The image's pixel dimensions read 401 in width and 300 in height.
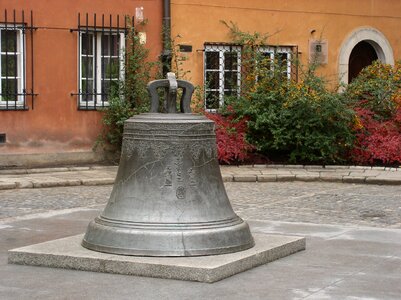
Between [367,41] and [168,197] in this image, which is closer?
[168,197]

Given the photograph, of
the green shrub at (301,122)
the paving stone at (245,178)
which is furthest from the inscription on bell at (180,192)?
the green shrub at (301,122)

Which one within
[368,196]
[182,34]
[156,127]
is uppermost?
[182,34]

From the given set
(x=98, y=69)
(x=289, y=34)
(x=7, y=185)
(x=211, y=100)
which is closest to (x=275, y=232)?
(x=7, y=185)

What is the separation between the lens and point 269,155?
17.7m

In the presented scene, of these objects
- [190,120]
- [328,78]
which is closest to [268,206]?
[190,120]

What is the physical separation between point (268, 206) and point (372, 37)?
987 cm

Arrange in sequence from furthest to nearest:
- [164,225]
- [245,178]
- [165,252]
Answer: [245,178], [164,225], [165,252]

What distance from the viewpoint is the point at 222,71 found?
61.2 feet

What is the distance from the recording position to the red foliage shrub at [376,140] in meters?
17.0

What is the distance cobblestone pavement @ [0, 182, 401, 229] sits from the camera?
427 inches

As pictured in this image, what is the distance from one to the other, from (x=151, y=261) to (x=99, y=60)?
10.7 m

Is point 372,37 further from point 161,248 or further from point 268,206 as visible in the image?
point 161,248

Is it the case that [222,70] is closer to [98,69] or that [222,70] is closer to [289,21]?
[289,21]

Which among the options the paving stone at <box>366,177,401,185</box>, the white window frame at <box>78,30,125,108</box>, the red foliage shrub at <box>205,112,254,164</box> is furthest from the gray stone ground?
the white window frame at <box>78,30,125,108</box>
